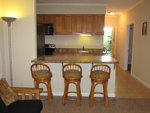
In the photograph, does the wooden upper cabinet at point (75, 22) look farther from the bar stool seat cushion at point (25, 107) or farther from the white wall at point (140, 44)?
the bar stool seat cushion at point (25, 107)

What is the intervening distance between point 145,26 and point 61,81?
3.12 metres

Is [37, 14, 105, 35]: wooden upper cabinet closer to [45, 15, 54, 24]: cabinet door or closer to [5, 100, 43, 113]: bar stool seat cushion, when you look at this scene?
[45, 15, 54, 24]: cabinet door

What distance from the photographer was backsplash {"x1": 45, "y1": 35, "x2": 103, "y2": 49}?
238 inches

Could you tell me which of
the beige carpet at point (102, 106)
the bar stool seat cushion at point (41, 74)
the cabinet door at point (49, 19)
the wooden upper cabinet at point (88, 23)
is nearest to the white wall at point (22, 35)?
the bar stool seat cushion at point (41, 74)

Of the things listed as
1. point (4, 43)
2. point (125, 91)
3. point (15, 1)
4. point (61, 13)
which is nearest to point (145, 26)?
point (125, 91)

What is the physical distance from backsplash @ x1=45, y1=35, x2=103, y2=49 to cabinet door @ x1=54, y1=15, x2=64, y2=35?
16.0 inches

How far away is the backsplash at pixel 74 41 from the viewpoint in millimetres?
6043

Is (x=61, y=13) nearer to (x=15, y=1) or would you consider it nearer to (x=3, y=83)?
(x=15, y=1)

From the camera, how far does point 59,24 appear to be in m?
5.62

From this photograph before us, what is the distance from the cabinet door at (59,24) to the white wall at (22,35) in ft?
7.78

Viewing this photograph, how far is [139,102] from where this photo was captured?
3252 mm

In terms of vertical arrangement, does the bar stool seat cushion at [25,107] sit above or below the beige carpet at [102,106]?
above

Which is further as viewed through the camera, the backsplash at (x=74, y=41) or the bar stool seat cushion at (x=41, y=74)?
the backsplash at (x=74, y=41)

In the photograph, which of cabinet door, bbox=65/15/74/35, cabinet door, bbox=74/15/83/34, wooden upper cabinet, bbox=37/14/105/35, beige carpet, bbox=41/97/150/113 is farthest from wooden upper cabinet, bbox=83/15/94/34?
beige carpet, bbox=41/97/150/113
